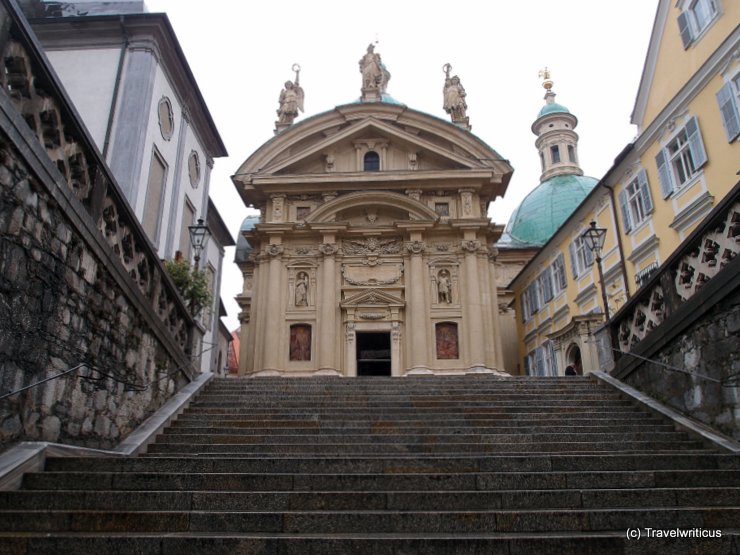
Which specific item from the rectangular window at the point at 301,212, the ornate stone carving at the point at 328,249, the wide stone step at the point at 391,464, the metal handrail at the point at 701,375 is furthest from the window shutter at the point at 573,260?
the wide stone step at the point at 391,464

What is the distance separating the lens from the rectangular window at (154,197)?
1685cm

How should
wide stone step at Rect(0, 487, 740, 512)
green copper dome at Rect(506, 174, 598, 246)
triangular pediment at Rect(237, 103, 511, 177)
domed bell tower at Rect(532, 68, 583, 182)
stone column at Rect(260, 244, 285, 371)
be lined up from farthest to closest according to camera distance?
domed bell tower at Rect(532, 68, 583, 182) → green copper dome at Rect(506, 174, 598, 246) → triangular pediment at Rect(237, 103, 511, 177) → stone column at Rect(260, 244, 285, 371) → wide stone step at Rect(0, 487, 740, 512)

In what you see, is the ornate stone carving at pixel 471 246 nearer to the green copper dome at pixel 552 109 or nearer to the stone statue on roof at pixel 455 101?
the stone statue on roof at pixel 455 101

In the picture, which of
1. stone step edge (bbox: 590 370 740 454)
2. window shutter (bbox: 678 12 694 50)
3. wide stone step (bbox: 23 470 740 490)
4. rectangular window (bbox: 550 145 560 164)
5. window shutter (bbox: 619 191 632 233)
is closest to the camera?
wide stone step (bbox: 23 470 740 490)

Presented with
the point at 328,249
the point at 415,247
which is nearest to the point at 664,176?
the point at 415,247

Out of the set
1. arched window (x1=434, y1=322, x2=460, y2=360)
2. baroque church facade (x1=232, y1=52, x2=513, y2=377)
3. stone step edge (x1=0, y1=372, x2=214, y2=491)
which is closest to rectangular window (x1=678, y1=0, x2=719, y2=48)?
baroque church facade (x1=232, y1=52, x2=513, y2=377)

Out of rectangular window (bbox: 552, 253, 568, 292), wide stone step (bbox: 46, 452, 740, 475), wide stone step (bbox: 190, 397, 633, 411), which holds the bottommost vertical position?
wide stone step (bbox: 46, 452, 740, 475)

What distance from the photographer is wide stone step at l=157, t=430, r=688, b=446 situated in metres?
8.30

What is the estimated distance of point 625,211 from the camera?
20.0 meters

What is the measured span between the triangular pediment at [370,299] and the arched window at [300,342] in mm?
1826

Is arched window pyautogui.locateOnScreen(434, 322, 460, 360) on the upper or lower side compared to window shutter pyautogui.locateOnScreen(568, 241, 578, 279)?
lower

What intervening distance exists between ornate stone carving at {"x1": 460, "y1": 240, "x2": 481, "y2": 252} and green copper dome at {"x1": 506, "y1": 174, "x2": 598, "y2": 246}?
14.5m

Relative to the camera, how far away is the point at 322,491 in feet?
18.1

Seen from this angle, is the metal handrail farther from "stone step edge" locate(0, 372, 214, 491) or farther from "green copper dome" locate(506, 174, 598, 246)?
"green copper dome" locate(506, 174, 598, 246)
